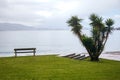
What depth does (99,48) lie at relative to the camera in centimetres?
2973

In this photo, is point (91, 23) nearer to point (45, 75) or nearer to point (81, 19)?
point (81, 19)

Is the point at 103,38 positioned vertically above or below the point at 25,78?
above

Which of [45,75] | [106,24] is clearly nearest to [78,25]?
[106,24]

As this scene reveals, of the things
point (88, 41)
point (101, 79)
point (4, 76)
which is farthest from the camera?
point (88, 41)

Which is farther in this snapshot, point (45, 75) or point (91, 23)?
point (91, 23)

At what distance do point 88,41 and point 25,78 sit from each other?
51.6 ft

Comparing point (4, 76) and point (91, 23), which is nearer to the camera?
point (4, 76)

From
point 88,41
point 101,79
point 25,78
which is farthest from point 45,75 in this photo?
point 88,41

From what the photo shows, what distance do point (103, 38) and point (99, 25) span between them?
5.28ft

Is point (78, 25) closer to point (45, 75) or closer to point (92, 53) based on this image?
point (92, 53)

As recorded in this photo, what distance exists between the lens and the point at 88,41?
95.7 ft

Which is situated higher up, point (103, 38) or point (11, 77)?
point (103, 38)

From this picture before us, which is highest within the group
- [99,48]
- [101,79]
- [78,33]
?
[78,33]

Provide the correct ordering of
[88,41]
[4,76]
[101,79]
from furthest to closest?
[88,41] → [4,76] → [101,79]
